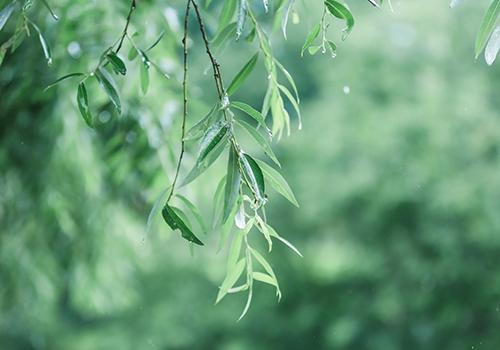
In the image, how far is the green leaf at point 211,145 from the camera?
79 centimetres

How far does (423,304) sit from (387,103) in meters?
1.15

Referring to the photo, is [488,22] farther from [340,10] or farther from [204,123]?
[204,123]

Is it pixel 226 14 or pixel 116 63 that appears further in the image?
pixel 226 14

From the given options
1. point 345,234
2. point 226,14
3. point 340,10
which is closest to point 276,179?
point 340,10

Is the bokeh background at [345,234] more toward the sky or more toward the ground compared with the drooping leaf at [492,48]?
more toward the ground

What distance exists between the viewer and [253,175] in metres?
0.79

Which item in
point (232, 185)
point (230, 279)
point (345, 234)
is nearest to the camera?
point (232, 185)

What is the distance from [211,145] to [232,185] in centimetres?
4

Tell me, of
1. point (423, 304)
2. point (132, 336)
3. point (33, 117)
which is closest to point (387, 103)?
point (423, 304)

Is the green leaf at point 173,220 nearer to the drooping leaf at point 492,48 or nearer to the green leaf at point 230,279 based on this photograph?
the green leaf at point 230,279

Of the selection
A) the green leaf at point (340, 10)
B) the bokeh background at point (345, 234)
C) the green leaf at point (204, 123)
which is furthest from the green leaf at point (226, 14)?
the bokeh background at point (345, 234)

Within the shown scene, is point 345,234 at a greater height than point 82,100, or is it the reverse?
point 82,100

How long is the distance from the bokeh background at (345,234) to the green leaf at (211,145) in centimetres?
199

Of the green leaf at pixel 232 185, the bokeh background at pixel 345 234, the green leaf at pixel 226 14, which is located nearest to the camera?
the green leaf at pixel 232 185
